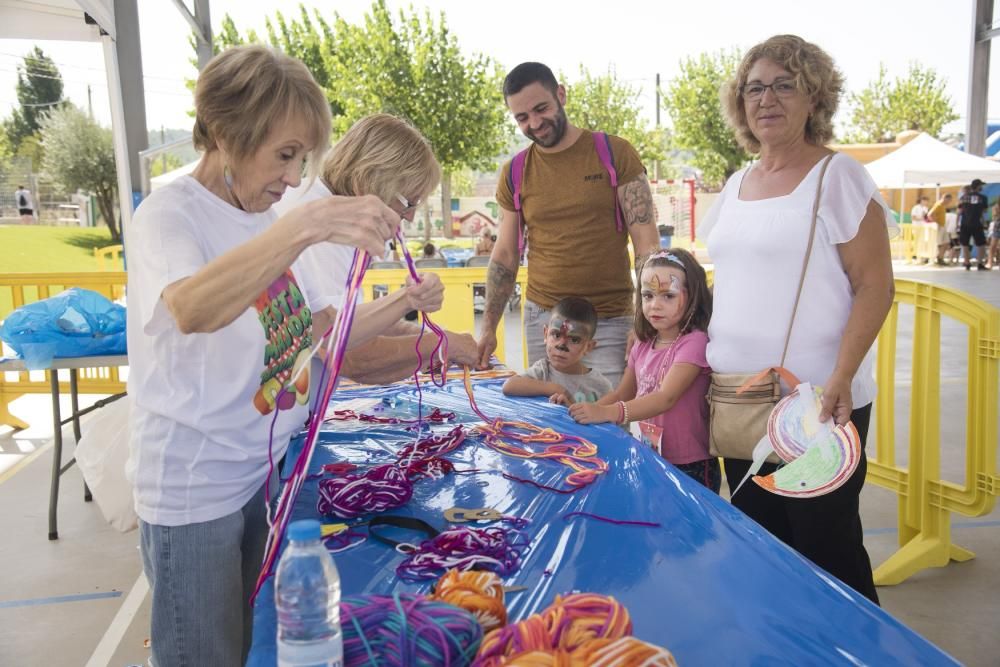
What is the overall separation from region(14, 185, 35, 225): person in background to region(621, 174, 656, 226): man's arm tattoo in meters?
24.4

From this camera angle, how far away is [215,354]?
137cm

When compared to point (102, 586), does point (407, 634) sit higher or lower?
higher

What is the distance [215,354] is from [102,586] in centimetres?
255

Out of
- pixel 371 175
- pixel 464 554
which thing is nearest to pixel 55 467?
pixel 371 175

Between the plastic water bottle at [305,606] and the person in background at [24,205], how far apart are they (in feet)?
85.1

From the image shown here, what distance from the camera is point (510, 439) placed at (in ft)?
7.64

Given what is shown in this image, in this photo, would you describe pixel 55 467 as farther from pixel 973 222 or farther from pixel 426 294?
pixel 973 222

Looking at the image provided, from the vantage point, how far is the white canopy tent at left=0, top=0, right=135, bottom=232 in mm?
4520

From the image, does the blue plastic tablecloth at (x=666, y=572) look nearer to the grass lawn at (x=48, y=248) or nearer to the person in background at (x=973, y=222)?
the person in background at (x=973, y=222)

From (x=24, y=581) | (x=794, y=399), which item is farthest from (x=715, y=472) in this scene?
(x=24, y=581)

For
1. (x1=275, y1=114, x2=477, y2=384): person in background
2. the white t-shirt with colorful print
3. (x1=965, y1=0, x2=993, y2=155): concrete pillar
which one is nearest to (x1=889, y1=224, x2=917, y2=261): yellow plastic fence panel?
(x1=965, y1=0, x2=993, y2=155): concrete pillar

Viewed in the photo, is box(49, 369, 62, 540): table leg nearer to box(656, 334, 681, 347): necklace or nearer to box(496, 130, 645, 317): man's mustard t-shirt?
box(496, 130, 645, 317): man's mustard t-shirt

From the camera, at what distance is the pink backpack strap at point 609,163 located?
3.08 metres

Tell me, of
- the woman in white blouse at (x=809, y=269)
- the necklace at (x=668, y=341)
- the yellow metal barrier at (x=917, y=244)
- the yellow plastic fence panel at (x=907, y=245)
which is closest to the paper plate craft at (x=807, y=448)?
the woman in white blouse at (x=809, y=269)
